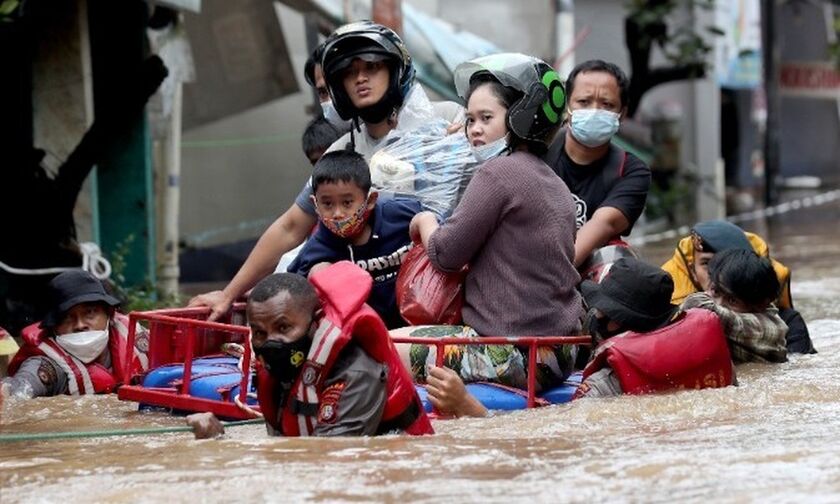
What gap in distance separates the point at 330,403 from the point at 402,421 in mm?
328

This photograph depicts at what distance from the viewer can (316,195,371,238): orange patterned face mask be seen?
683 centimetres

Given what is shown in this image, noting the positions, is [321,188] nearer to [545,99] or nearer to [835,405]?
[545,99]

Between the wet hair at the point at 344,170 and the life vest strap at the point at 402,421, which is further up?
the wet hair at the point at 344,170

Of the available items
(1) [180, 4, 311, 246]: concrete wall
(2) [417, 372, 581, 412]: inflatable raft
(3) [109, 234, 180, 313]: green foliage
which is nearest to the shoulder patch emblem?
(2) [417, 372, 581, 412]: inflatable raft

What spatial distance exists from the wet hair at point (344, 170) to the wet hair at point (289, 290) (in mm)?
1061

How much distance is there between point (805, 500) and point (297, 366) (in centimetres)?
184

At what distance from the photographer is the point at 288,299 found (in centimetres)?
571

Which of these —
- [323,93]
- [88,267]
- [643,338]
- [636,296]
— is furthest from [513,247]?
[88,267]

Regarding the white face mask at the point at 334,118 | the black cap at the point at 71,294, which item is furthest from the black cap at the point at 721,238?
the black cap at the point at 71,294

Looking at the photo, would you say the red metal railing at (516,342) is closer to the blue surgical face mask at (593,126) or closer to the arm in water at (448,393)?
the arm in water at (448,393)

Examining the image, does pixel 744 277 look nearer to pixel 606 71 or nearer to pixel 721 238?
pixel 721 238

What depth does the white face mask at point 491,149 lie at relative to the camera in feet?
22.6

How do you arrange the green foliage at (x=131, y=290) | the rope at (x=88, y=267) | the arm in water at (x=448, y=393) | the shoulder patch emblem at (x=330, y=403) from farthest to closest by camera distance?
the green foliage at (x=131, y=290)
the rope at (x=88, y=267)
the arm in water at (x=448, y=393)
the shoulder patch emblem at (x=330, y=403)

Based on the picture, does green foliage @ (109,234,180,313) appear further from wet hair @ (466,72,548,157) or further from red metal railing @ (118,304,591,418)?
wet hair @ (466,72,548,157)
